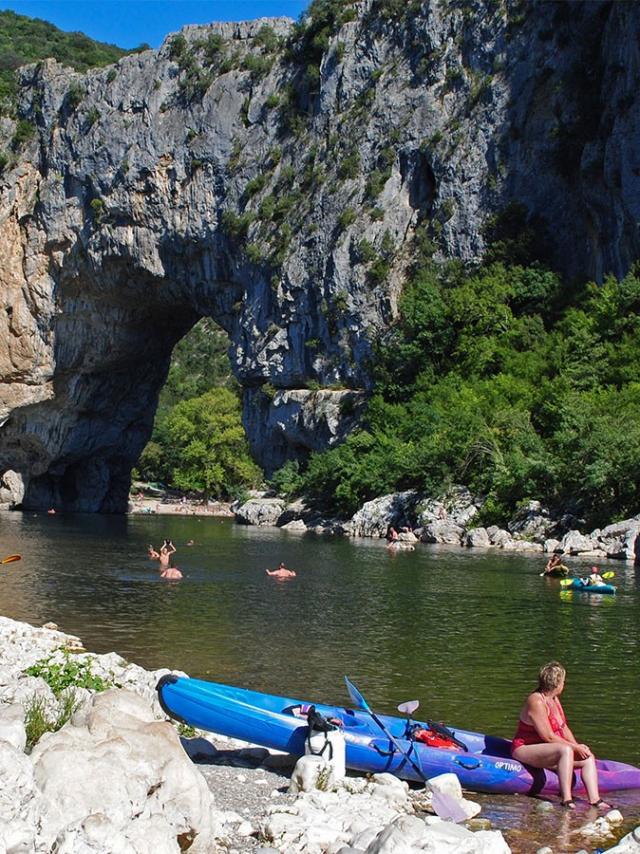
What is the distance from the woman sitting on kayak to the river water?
246mm

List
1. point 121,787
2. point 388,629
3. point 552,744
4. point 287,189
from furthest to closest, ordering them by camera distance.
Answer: point 287,189
point 388,629
point 552,744
point 121,787

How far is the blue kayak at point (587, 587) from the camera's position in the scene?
20594 mm

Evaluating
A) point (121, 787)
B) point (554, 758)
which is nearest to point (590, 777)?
point (554, 758)

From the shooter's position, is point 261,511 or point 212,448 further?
point 212,448

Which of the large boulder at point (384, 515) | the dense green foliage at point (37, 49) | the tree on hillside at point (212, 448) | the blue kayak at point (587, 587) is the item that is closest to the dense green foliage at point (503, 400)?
the large boulder at point (384, 515)

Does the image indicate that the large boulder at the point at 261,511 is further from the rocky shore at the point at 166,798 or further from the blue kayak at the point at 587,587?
the rocky shore at the point at 166,798

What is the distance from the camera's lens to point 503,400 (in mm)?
38625

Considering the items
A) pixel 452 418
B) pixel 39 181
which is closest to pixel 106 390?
pixel 39 181

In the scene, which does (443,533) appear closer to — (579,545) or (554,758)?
(579,545)

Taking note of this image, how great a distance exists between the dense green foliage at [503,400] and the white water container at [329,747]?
79.4 feet

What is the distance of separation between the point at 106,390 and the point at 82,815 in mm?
53491

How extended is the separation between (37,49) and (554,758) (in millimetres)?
73972

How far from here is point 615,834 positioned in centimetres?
723

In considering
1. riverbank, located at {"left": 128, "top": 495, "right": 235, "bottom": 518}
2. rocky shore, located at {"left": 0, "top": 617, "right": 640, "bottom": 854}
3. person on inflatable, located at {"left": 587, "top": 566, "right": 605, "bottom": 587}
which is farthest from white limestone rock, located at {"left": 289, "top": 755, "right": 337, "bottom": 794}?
riverbank, located at {"left": 128, "top": 495, "right": 235, "bottom": 518}
